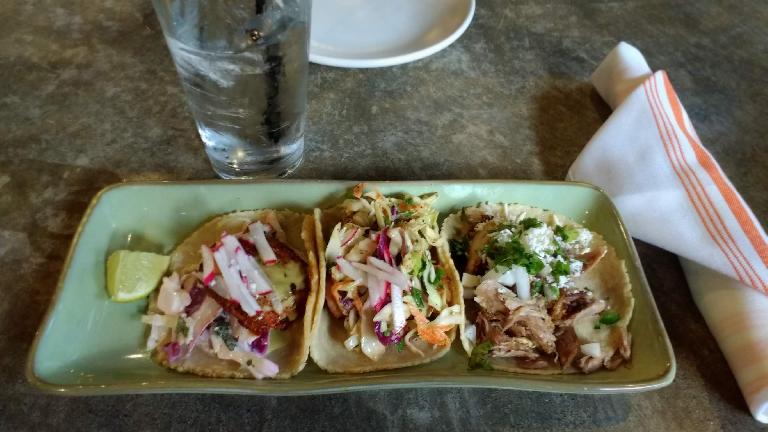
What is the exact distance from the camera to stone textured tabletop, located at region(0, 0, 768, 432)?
151cm

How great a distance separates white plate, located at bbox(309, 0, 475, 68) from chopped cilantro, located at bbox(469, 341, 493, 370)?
135 cm

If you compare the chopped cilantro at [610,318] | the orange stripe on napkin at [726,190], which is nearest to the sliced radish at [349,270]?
the chopped cilantro at [610,318]

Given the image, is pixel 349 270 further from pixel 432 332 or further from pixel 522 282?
pixel 522 282

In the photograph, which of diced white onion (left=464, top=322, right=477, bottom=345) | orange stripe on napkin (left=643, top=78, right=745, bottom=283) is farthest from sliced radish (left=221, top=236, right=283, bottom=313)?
orange stripe on napkin (left=643, top=78, right=745, bottom=283)

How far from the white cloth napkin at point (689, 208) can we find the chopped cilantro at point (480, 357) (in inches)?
28.8

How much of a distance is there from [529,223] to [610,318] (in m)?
0.35

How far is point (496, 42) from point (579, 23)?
52 centimetres

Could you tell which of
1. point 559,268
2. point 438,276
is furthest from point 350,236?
point 559,268

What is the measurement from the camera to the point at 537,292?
5.49 ft

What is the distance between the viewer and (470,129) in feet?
7.77

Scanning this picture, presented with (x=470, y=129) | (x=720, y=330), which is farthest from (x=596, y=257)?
(x=470, y=129)

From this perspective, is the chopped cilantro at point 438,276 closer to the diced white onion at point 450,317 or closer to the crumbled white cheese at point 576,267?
the diced white onion at point 450,317

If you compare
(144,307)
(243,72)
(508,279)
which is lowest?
(144,307)

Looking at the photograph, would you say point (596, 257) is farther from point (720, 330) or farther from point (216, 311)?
point (216, 311)
